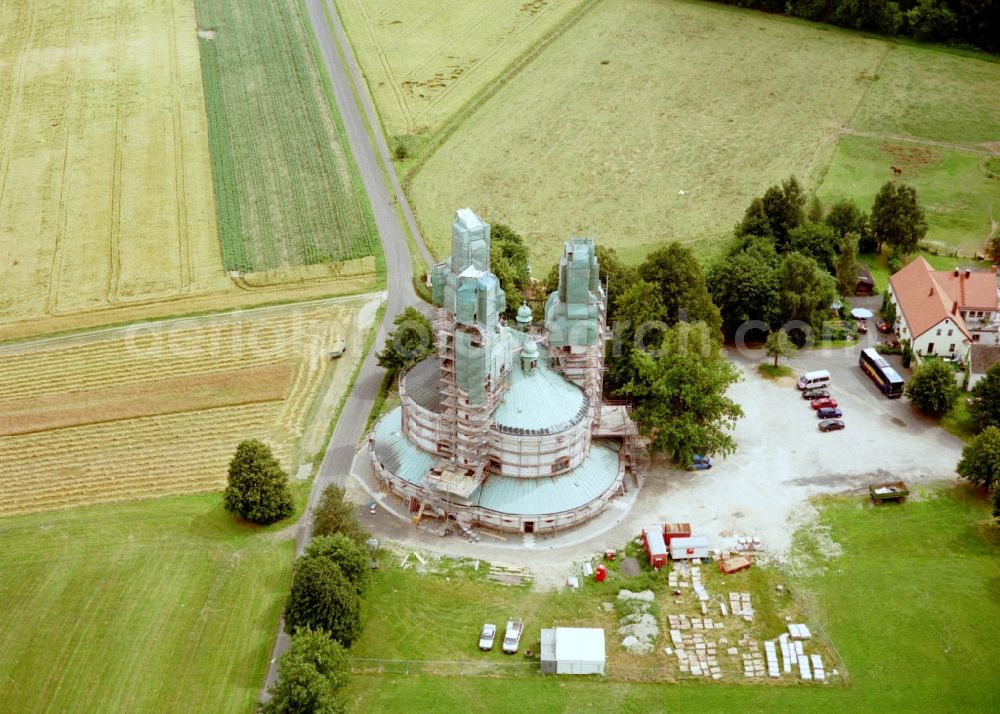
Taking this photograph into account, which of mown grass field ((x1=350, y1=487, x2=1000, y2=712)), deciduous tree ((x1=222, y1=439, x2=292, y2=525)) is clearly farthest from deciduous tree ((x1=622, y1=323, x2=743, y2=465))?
deciduous tree ((x1=222, y1=439, x2=292, y2=525))

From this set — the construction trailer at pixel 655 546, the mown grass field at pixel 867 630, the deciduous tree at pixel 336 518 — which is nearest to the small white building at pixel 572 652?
the mown grass field at pixel 867 630

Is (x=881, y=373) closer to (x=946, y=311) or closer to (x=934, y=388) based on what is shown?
(x=934, y=388)

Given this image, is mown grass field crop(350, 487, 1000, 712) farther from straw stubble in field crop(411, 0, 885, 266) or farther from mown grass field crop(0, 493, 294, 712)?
straw stubble in field crop(411, 0, 885, 266)

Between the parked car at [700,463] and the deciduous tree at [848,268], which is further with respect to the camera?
the deciduous tree at [848,268]

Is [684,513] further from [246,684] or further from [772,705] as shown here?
[246,684]

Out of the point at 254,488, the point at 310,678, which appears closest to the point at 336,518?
the point at 254,488

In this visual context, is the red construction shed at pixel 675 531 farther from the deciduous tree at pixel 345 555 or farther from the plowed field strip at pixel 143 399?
the plowed field strip at pixel 143 399
